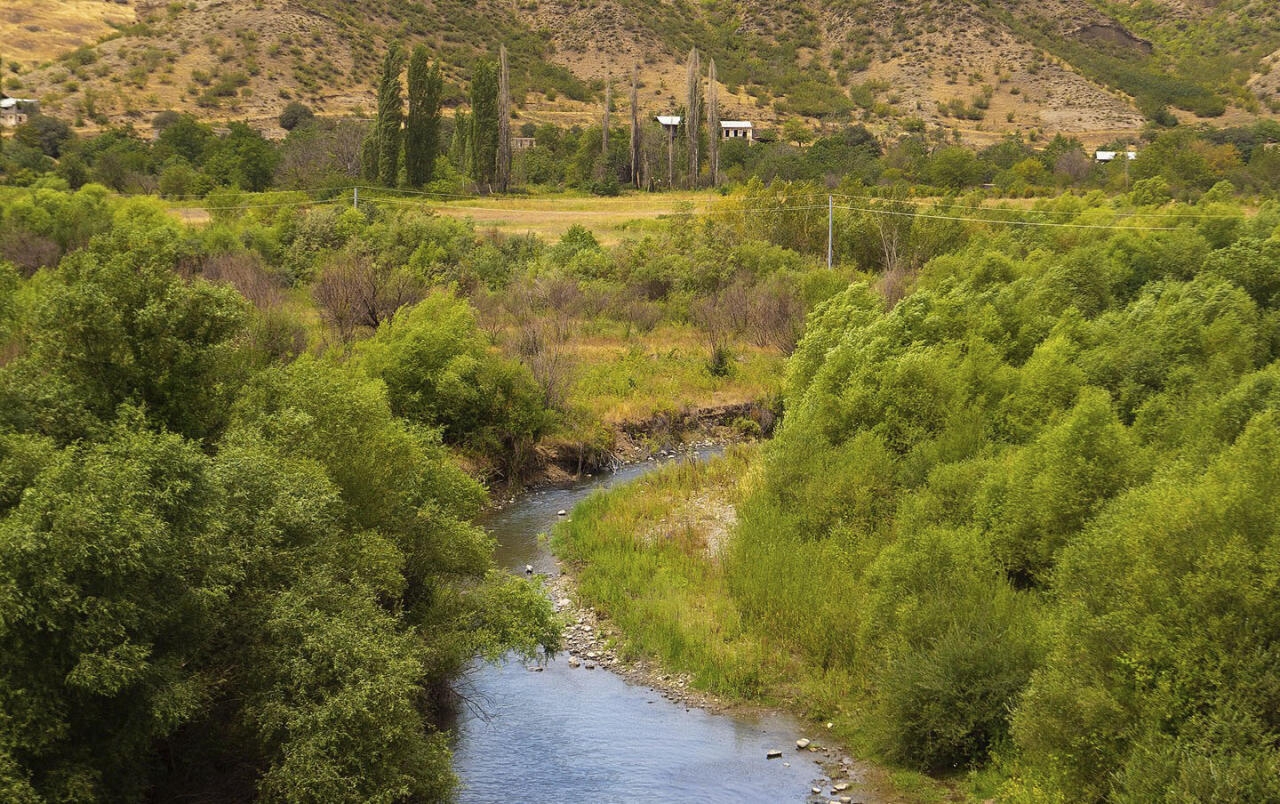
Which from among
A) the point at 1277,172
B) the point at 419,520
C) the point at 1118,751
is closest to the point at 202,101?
the point at 1277,172

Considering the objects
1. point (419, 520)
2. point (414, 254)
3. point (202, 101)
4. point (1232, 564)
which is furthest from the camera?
point (202, 101)

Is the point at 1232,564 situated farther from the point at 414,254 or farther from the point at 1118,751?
the point at 414,254

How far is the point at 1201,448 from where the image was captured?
23.4m

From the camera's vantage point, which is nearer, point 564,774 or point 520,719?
point 564,774

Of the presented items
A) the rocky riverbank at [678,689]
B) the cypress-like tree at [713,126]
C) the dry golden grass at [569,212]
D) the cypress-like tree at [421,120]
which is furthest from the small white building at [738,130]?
the rocky riverbank at [678,689]

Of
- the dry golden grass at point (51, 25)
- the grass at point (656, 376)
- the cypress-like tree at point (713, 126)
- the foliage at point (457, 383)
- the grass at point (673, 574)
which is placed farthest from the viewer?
the dry golden grass at point (51, 25)

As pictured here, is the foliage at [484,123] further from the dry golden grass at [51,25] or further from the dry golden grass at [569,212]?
the dry golden grass at [51,25]

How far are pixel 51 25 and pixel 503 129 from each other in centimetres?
7699

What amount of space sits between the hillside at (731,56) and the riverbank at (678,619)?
7756 cm

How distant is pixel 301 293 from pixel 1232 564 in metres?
40.8

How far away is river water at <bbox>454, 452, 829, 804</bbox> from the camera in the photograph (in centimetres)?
2006

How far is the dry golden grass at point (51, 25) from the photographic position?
121m

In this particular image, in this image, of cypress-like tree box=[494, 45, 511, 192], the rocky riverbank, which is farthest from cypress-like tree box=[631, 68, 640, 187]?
the rocky riverbank

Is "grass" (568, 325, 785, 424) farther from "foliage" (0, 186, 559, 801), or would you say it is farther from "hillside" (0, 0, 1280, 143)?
"hillside" (0, 0, 1280, 143)
